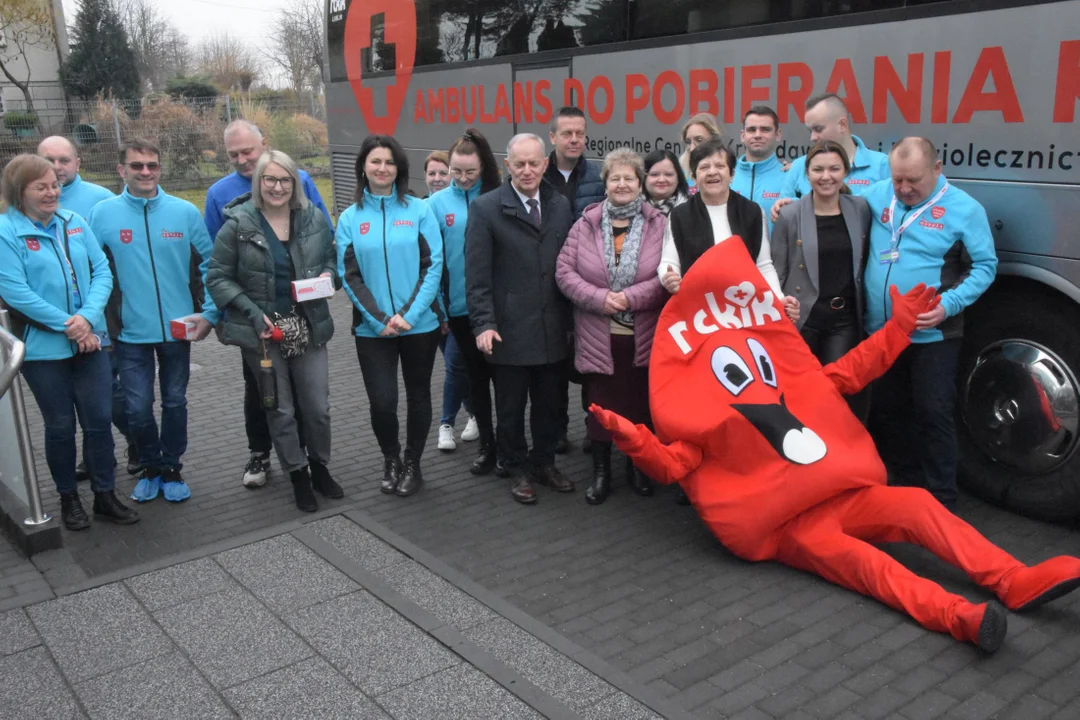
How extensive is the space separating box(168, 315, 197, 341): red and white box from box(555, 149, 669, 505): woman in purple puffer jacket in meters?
1.99

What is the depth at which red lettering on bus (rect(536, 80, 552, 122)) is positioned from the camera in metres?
8.52

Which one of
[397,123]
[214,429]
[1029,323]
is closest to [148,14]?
[397,123]

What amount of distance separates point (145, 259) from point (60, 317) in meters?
0.67

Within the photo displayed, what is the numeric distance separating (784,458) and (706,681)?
3.86ft

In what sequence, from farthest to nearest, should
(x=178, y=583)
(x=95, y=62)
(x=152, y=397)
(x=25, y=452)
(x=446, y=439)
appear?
(x=95, y=62) < (x=446, y=439) < (x=152, y=397) < (x=25, y=452) < (x=178, y=583)

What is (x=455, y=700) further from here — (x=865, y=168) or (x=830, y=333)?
(x=865, y=168)

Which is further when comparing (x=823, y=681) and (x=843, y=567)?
(x=843, y=567)

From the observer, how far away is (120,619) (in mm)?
4270

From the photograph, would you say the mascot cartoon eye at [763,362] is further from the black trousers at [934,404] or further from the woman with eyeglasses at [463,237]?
the woman with eyeglasses at [463,237]

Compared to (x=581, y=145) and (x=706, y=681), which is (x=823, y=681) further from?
(x=581, y=145)

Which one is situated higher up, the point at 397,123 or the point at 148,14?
the point at 148,14

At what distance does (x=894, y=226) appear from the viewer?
5.15 metres

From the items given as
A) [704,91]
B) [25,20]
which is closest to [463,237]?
[704,91]

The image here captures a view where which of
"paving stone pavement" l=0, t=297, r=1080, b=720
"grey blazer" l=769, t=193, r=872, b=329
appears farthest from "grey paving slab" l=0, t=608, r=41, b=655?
"grey blazer" l=769, t=193, r=872, b=329
